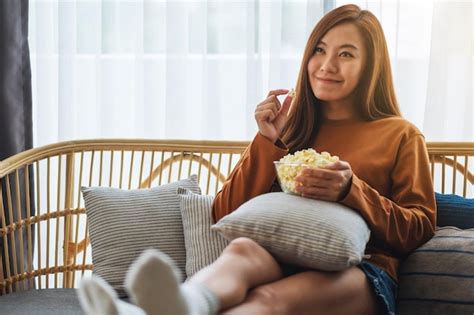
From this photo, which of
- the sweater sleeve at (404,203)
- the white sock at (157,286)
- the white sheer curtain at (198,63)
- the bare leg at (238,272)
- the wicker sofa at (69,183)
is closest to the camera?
the white sock at (157,286)

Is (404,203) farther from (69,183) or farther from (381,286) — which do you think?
(69,183)

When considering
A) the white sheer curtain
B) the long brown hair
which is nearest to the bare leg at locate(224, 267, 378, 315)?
the long brown hair

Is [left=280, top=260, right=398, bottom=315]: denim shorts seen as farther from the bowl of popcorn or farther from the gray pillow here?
the bowl of popcorn

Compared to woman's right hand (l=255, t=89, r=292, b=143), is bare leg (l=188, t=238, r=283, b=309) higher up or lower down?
lower down

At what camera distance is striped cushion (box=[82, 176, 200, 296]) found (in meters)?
2.21

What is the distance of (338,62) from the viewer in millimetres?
2195

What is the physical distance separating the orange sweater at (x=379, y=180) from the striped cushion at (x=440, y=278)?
48 millimetres

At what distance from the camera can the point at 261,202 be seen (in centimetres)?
183

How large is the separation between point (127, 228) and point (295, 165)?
58 cm

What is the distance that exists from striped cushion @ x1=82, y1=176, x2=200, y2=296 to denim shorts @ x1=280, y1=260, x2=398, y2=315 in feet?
1.60

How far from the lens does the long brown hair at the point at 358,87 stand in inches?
86.6

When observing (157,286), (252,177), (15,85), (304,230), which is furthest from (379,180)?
(15,85)

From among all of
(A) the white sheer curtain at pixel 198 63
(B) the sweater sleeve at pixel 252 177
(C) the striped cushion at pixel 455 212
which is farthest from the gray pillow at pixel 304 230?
(A) the white sheer curtain at pixel 198 63

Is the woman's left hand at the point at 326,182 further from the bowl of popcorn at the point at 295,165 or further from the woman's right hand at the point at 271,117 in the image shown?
the woman's right hand at the point at 271,117
